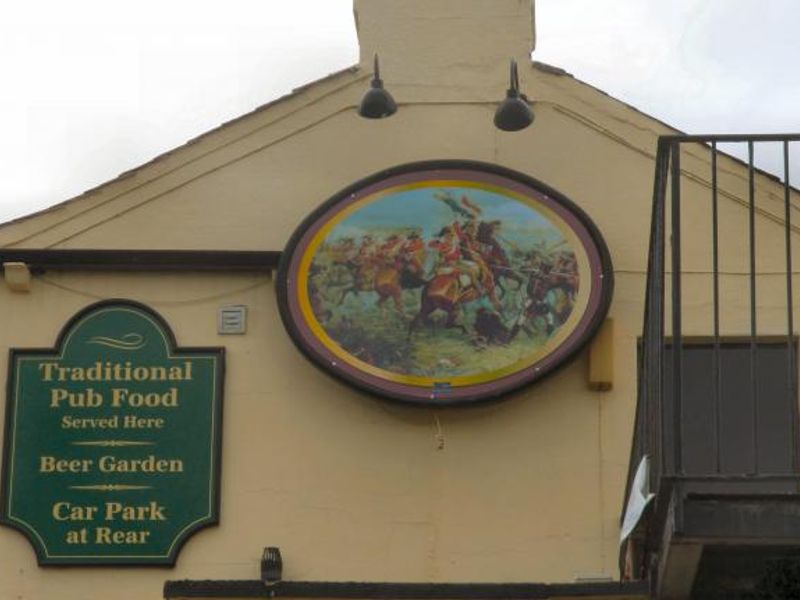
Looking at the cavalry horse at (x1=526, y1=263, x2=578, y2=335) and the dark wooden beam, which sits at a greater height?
the dark wooden beam

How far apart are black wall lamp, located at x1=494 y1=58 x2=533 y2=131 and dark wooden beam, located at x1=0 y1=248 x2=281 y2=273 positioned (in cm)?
184

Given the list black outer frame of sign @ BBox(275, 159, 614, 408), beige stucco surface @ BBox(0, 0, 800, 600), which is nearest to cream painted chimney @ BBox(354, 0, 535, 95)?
beige stucco surface @ BBox(0, 0, 800, 600)

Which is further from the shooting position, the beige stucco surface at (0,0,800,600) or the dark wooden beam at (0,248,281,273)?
the dark wooden beam at (0,248,281,273)

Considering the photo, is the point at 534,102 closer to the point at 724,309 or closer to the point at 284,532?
the point at 724,309

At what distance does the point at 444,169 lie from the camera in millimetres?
17078

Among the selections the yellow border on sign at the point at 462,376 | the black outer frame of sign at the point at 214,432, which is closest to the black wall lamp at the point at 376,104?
the yellow border on sign at the point at 462,376

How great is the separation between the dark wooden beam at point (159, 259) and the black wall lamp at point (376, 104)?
1.18 metres

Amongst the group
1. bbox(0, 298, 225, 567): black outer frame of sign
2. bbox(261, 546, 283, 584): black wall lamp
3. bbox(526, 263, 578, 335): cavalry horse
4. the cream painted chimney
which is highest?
the cream painted chimney

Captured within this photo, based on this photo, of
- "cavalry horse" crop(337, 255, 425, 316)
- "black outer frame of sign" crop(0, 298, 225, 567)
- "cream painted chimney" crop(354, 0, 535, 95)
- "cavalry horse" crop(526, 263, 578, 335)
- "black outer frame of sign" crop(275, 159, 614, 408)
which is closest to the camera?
"black outer frame of sign" crop(0, 298, 225, 567)

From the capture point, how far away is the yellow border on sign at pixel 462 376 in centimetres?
1639

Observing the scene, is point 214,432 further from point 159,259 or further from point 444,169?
point 444,169

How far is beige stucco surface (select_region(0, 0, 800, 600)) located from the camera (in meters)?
16.1

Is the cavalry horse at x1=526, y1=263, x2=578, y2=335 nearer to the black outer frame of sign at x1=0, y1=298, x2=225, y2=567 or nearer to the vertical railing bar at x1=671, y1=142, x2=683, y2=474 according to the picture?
the black outer frame of sign at x1=0, y1=298, x2=225, y2=567

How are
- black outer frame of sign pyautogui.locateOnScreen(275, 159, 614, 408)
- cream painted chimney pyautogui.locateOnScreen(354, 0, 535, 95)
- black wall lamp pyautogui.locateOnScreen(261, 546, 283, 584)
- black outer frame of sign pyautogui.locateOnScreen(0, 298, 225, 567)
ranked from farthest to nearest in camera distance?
1. cream painted chimney pyautogui.locateOnScreen(354, 0, 535, 95)
2. black outer frame of sign pyautogui.locateOnScreen(275, 159, 614, 408)
3. black outer frame of sign pyautogui.locateOnScreen(0, 298, 225, 567)
4. black wall lamp pyautogui.locateOnScreen(261, 546, 283, 584)
